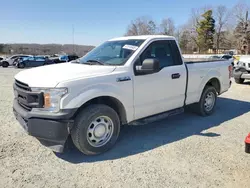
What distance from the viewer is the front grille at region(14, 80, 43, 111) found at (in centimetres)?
338

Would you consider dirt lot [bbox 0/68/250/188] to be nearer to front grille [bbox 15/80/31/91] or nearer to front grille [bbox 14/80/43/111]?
front grille [bbox 14/80/43/111]

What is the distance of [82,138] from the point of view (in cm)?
356

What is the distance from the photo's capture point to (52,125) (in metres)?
3.32

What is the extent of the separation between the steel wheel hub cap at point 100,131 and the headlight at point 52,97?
0.64 meters

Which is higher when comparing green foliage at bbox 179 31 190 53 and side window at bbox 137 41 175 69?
green foliage at bbox 179 31 190 53

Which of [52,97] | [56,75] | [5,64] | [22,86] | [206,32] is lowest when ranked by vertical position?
[5,64]

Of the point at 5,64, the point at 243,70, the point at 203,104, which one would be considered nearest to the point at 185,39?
the point at 5,64

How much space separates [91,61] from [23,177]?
2238 mm

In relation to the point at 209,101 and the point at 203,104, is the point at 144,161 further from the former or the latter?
the point at 209,101

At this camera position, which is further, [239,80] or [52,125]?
[239,80]

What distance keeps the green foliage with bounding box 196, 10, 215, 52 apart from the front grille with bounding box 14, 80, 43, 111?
64.5 m

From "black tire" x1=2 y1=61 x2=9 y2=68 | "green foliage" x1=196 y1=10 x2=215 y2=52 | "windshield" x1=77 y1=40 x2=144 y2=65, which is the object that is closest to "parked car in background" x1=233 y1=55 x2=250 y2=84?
"windshield" x1=77 y1=40 x2=144 y2=65

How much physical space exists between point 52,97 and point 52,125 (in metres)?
0.39

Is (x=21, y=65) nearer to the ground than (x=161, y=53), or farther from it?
nearer to the ground
